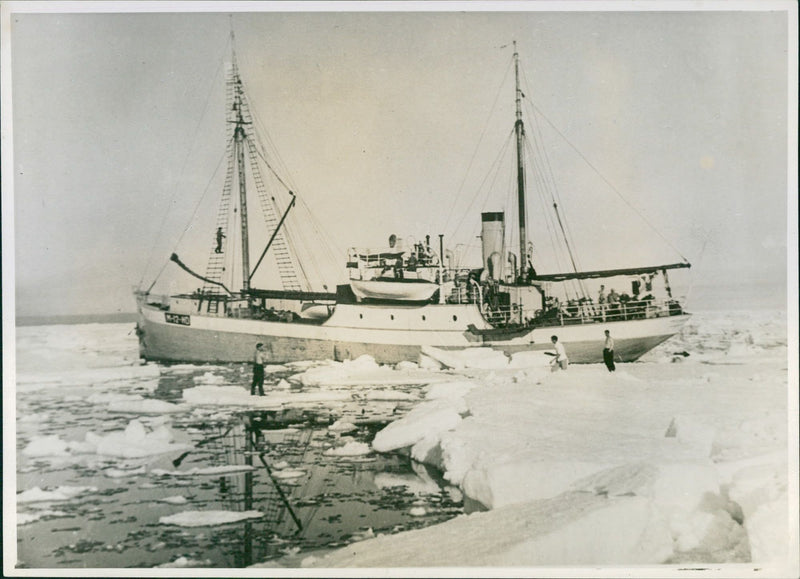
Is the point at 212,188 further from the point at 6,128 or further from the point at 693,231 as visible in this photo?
the point at 693,231

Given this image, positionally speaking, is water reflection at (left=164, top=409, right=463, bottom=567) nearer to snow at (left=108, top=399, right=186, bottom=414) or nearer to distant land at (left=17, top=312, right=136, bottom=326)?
snow at (left=108, top=399, right=186, bottom=414)

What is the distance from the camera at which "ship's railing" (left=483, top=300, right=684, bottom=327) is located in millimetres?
3826

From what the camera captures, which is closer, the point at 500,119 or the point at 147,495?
the point at 147,495

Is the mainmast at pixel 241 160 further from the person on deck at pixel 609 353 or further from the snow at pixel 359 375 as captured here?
the person on deck at pixel 609 353

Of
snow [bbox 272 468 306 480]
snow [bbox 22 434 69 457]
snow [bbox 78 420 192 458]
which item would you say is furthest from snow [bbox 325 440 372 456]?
snow [bbox 22 434 69 457]

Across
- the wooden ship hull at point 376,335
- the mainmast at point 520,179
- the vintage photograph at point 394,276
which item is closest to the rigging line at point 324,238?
the vintage photograph at point 394,276

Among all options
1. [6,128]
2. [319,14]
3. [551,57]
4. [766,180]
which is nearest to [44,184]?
[6,128]

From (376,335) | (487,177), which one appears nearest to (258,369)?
(376,335)

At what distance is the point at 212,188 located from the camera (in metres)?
3.71

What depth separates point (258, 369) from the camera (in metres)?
3.73

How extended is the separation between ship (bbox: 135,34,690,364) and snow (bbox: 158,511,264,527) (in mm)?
721

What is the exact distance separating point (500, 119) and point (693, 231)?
108 cm

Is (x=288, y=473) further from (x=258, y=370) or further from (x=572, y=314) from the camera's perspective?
(x=572, y=314)

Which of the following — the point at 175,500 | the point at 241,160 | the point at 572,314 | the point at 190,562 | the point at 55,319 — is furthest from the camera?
the point at 572,314
